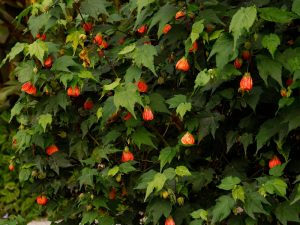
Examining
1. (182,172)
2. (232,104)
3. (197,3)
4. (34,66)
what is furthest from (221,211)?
(34,66)

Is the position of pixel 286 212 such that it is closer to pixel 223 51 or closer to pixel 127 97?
pixel 223 51

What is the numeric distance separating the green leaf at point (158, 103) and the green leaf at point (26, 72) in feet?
2.42

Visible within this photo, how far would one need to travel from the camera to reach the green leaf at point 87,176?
11.7 feet

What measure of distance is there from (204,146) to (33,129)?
3.65 feet

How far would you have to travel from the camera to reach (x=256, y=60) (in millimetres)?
3070

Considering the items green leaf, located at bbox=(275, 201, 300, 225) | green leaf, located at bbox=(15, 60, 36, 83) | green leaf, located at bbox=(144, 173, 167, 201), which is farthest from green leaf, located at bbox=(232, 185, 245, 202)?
green leaf, located at bbox=(15, 60, 36, 83)

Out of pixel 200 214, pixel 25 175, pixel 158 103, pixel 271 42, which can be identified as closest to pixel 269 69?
pixel 271 42

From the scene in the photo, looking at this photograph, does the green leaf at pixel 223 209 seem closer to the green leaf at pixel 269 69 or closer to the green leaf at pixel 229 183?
the green leaf at pixel 229 183

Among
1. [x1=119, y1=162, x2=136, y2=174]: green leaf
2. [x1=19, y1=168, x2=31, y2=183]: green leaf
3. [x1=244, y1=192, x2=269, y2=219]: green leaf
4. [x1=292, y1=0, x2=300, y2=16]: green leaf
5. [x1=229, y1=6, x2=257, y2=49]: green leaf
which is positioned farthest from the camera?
[x1=19, y1=168, x2=31, y2=183]: green leaf

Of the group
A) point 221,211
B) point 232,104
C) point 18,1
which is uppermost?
point 232,104

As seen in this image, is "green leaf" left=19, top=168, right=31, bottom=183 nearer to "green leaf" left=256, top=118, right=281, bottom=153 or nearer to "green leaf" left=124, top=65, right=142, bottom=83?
"green leaf" left=124, top=65, right=142, bottom=83

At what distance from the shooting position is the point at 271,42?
116 inches

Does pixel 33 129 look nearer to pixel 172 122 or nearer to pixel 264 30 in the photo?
pixel 172 122

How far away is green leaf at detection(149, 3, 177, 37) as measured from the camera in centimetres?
322
